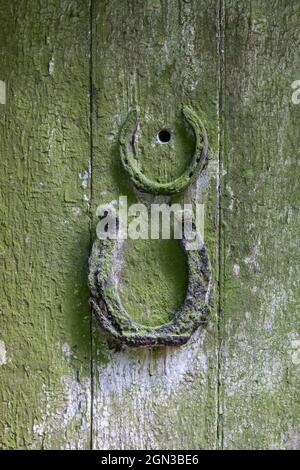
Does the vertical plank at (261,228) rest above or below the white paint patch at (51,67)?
below

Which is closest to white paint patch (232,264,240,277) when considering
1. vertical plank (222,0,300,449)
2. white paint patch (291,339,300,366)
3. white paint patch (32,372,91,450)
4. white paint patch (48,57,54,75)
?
vertical plank (222,0,300,449)

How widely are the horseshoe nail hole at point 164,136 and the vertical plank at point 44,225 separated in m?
0.11

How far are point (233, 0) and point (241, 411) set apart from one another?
615mm

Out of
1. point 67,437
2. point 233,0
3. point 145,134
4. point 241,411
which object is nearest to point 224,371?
point 241,411

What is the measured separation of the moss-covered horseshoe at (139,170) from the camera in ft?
2.16

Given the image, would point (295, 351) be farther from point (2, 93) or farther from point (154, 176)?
point (2, 93)

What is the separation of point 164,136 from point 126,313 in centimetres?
27

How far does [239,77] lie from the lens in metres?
0.68

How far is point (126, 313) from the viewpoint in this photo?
664 millimetres

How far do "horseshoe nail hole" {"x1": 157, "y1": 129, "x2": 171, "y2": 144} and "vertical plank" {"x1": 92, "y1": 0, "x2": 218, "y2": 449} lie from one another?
10 mm

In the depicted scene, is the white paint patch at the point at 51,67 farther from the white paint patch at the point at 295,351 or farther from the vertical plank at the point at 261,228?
the white paint patch at the point at 295,351

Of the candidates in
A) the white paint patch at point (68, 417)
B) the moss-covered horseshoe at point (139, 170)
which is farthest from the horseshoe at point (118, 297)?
the white paint patch at point (68, 417)

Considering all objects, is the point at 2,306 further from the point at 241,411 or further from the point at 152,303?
the point at 241,411
